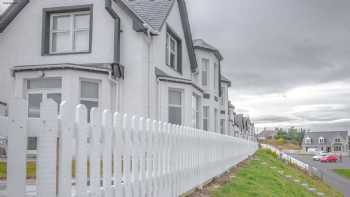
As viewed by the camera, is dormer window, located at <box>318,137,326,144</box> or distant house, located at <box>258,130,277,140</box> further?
distant house, located at <box>258,130,277,140</box>

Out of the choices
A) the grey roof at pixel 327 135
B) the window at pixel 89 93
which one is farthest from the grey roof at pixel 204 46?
the grey roof at pixel 327 135

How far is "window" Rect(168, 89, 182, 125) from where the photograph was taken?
1476 centimetres

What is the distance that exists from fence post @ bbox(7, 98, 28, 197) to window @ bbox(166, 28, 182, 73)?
1403 centimetres

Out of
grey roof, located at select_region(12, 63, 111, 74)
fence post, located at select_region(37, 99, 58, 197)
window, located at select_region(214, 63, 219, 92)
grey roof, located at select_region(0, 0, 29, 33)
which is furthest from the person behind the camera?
window, located at select_region(214, 63, 219, 92)

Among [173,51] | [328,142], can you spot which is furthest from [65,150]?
[328,142]

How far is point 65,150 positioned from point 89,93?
34.4ft

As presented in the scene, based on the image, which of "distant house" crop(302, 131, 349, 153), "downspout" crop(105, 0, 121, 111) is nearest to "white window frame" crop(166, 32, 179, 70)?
"downspout" crop(105, 0, 121, 111)

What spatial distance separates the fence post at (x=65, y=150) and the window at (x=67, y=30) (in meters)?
11.4

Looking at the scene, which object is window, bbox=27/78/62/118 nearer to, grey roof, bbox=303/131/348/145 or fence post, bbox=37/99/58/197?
fence post, bbox=37/99/58/197

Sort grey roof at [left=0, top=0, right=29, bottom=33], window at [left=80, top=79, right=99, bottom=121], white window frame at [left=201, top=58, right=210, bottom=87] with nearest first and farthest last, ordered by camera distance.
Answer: window at [left=80, top=79, right=99, bottom=121]
grey roof at [left=0, top=0, right=29, bottom=33]
white window frame at [left=201, top=58, right=210, bottom=87]

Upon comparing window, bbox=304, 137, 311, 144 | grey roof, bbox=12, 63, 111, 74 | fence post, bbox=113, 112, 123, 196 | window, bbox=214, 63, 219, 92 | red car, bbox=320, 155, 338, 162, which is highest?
window, bbox=214, 63, 219, 92

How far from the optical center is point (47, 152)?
2.58 m

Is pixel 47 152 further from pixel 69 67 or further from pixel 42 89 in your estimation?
pixel 42 89

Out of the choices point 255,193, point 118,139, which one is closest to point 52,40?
point 255,193
